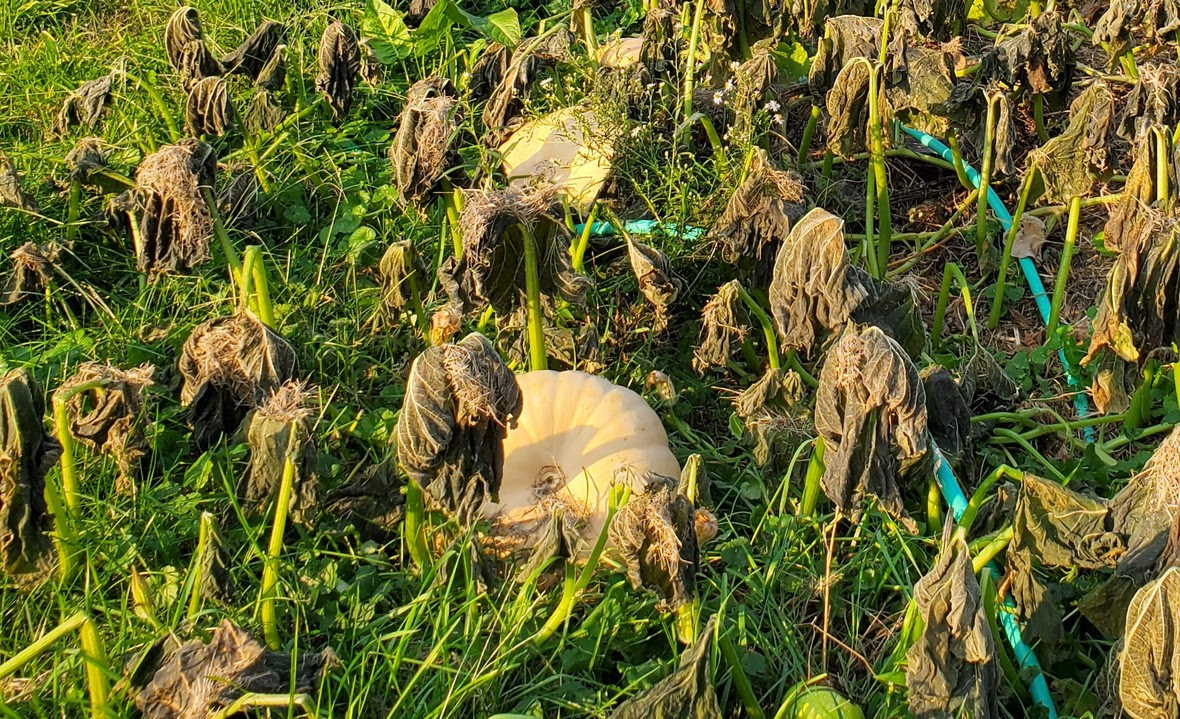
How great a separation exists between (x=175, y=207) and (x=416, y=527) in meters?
0.97

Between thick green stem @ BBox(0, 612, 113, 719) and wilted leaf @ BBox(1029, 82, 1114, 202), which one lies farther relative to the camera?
wilted leaf @ BBox(1029, 82, 1114, 202)

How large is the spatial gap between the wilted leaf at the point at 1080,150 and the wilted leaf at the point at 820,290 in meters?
0.59

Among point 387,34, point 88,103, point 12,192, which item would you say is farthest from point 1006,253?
point 12,192

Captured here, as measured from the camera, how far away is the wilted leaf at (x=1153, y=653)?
171cm

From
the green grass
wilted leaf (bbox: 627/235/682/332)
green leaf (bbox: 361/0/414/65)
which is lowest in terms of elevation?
the green grass

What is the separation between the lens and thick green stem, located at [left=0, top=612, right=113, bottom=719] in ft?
6.14

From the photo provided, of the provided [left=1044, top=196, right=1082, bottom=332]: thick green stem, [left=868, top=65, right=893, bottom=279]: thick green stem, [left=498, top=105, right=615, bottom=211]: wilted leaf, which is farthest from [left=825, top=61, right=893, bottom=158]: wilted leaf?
[left=498, top=105, right=615, bottom=211]: wilted leaf

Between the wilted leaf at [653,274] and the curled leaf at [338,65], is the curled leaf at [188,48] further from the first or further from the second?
the wilted leaf at [653,274]

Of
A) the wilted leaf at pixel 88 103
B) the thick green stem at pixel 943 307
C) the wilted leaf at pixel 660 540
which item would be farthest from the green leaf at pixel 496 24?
the wilted leaf at pixel 660 540

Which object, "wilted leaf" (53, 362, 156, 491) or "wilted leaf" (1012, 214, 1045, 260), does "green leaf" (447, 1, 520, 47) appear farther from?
"wilted leaf" (53, 362, 156, 491)

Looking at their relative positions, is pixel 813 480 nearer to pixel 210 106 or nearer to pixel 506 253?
pixel 506 253

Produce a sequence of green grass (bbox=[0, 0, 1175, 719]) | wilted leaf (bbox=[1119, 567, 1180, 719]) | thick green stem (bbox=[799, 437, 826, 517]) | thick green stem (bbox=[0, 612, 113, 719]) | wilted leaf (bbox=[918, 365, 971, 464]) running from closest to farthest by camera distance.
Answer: wilted leaf (bbox=[1119, 567, 1180, 719]) < thick green stem (bbox=[0, 612, 113, 719]) < green grass (bbox=[0, 0, 1175, 719]) < thick green stem (bbox=[799, 437, 826, 517]) < wilted leaf (bbox=[918, 365, 971, 464])

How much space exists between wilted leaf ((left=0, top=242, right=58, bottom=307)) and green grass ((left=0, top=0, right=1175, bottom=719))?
77 millimetres

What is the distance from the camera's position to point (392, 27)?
4.48 metres
